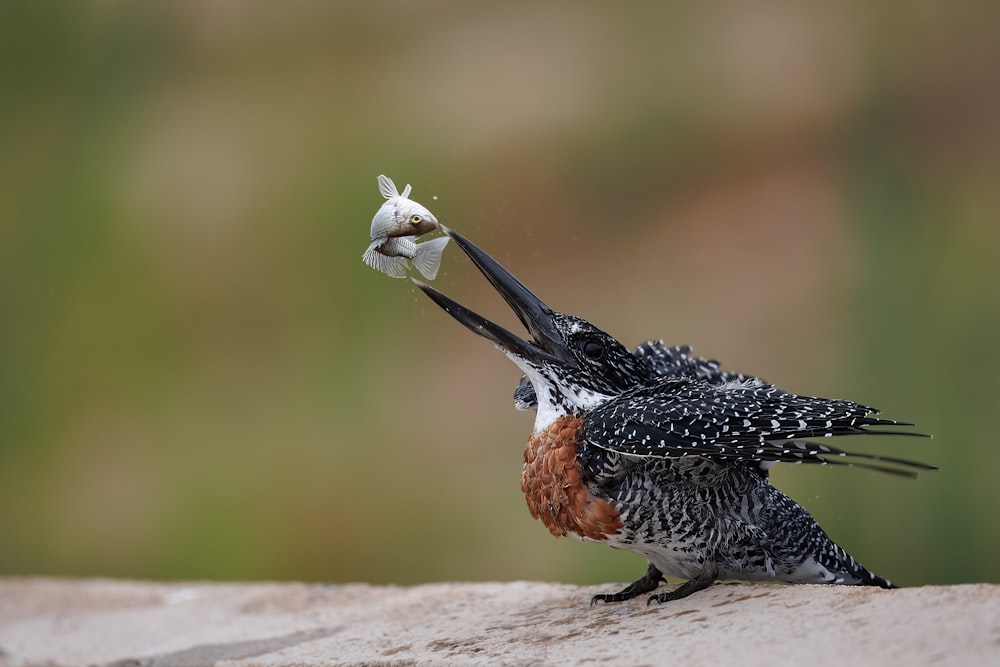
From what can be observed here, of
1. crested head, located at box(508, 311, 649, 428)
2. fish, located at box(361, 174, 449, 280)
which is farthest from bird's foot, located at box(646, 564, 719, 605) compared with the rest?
fish, located at box(361, 174, 449, 280)

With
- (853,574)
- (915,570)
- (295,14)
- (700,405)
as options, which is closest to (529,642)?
A: (700,405)

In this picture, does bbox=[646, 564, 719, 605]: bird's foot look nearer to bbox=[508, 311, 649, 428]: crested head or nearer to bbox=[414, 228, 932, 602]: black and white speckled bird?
bbox=[414, 228, 932, 602]: black and white speckled bird

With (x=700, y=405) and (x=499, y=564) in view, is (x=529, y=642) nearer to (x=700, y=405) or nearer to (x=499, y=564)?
(x=700, y=405)

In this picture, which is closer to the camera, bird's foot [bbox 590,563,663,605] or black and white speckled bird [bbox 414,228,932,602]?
black and white speckled bird [bbox 414,228,932,602]

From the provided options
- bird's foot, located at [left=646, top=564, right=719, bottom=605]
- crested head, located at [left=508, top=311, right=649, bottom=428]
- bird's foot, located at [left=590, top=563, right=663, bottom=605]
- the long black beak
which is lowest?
bird's foot, located at [left=646, top=564, right=719, bottom=605]

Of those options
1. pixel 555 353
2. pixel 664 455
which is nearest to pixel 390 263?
pixel 555 353

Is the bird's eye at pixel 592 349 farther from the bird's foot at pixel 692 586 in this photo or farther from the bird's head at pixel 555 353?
the bird's foot at pixel 692 586

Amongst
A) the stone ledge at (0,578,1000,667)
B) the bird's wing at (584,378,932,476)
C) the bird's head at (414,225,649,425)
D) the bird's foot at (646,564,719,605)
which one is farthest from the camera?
the bird's head at (414,225,649,425)
